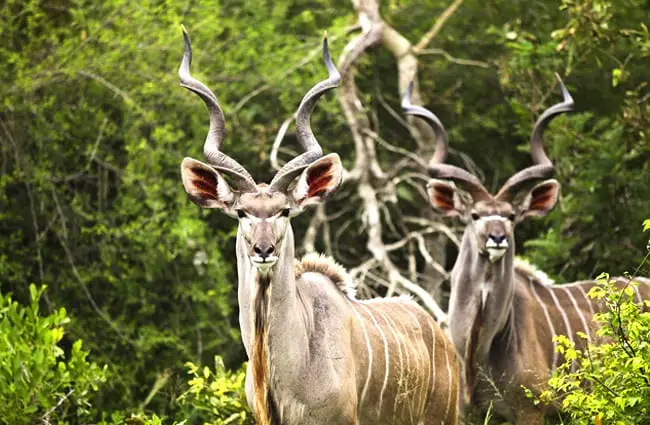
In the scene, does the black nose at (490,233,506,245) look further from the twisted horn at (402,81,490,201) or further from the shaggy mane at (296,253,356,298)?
the shaggy mane at (296,253,356,298)

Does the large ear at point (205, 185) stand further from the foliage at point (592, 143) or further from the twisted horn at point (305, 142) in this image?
the foliage at point (592, 143)

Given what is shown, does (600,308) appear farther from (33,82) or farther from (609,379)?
(33,82)

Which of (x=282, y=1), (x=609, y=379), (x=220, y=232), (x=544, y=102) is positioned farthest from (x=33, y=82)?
(x=609, y=379)

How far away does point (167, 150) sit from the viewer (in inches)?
308

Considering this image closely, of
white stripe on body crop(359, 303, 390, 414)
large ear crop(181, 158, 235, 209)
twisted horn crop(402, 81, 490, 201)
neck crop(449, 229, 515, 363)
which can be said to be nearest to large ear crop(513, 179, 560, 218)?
twisted horn crop(402, 81, 490, 201)

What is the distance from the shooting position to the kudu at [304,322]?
4105 mm

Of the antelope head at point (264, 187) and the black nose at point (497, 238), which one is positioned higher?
the antelope head at point (264, 187)

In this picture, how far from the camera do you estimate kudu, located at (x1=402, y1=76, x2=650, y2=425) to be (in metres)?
5.40

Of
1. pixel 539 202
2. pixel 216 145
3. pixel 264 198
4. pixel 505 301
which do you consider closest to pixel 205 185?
pixel 216 145

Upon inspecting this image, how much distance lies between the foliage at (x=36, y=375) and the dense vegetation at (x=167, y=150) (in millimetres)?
974

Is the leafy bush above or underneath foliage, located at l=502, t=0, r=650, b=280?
above

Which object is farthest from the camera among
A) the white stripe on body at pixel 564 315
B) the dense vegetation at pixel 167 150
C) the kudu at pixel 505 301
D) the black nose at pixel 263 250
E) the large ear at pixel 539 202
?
the dense vegetation at pixel 167 150

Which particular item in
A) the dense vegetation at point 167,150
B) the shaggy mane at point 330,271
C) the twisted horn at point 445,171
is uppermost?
the shaggy mane at point 330,271

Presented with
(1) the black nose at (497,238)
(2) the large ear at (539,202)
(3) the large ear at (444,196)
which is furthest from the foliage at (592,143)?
(1) the black nose at (497,238)
